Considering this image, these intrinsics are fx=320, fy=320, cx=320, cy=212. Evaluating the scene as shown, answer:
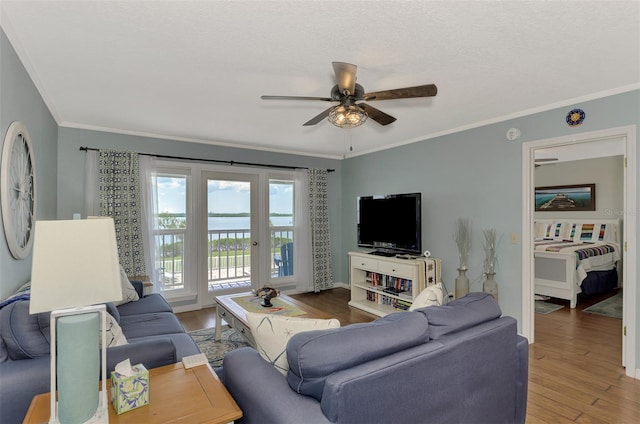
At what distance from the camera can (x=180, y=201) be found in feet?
14.6

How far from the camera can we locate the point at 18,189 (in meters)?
2.03

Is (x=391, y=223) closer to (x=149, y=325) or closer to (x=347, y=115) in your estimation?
(x=347, y=115)

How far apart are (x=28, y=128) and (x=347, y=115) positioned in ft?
7.48

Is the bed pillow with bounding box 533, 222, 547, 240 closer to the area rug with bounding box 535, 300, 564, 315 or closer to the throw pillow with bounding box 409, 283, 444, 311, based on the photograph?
the area rug with bounding box 535, 300, 564, 315

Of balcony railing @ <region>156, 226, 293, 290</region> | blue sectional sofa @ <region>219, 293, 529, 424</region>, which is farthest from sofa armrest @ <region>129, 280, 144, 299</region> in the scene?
blue sectional sofa @ <region>219, 293, 529, 424</region>

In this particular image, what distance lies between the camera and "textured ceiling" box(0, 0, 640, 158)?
1654mm

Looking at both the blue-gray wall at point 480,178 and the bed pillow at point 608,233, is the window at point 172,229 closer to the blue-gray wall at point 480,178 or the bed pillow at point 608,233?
the blue-gray wall at point 480,178

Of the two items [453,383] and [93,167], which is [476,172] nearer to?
[453,383]

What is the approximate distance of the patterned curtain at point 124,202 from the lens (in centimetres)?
383

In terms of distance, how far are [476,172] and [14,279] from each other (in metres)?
4.23

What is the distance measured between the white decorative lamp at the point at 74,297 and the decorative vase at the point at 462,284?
3.47 m

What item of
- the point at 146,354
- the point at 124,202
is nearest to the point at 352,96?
the point at 146,354

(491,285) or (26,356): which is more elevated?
(26,356)

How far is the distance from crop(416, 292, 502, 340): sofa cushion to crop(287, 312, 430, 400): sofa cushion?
0.14 meters
